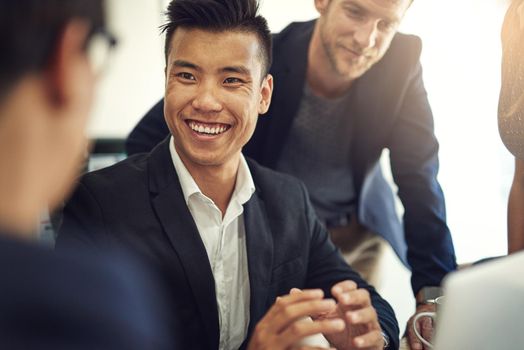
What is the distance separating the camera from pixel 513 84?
126 cm

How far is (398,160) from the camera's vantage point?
5.16 ft

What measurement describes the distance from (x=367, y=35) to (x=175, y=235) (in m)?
0.66

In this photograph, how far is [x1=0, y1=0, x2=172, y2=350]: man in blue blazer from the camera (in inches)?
16.2

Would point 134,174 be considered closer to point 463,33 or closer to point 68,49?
point 68,49

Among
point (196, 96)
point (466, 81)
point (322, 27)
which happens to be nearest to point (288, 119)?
point (322, 27)

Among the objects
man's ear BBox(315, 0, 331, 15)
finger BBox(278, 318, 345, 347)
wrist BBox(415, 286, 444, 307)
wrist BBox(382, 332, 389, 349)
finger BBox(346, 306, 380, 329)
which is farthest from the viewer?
man's ear BBox(315, 0, 331, 15)

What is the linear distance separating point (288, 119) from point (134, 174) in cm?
43

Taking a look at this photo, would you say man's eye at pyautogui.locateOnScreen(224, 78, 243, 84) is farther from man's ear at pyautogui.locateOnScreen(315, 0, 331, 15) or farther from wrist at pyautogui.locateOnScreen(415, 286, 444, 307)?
wrist at pyautogui.locateOnScreen(415, 286, 444, 307)

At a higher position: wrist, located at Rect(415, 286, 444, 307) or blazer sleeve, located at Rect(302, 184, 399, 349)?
blazer sleeve, located at Rect(302, 184, 399, 349)

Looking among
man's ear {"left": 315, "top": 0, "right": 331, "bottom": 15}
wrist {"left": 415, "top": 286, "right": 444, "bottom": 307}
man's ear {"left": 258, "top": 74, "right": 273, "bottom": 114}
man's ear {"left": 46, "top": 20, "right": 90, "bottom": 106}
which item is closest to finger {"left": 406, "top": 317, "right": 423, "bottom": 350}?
wrist {"left": 415, "top": 286, "right": 444, "bottom": 307}

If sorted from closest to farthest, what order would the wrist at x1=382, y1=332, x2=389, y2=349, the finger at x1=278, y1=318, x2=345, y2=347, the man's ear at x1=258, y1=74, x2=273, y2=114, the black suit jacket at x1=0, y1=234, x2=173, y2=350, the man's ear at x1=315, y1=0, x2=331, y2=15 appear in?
the black suit jacket at x1=0, y1=234, x2=173, y2=350 → the finger at x1=278, y1=318, x2=345, y2=347 → the wrist at x1=382, y1=332, x2=389, y2=349 → the man's ear at x1=258, y1=74, x2=273, y2=114 → the man's ear at x1=315, y1=0, x2=331, y2=15

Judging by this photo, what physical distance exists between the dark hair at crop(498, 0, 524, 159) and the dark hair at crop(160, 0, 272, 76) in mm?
532

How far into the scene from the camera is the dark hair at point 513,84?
1.24m

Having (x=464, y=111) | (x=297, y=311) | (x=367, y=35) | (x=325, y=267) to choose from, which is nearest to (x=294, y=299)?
(x=297, y=311)
